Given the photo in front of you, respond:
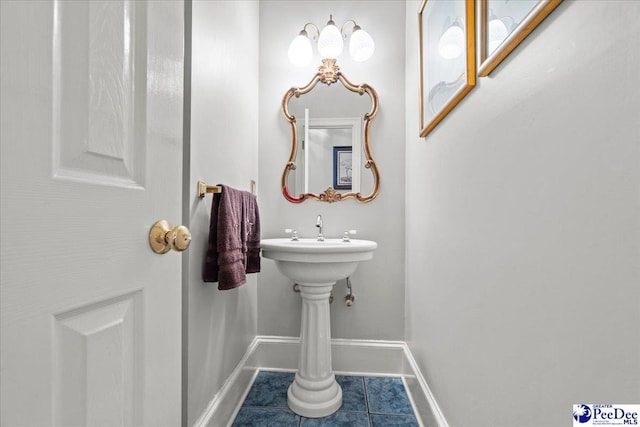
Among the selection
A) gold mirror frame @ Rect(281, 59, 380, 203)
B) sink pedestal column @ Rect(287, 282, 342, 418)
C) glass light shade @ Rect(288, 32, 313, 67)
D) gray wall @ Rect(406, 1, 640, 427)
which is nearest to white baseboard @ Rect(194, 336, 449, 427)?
sink pedestal column @ Rect(287, 282, 342, 418)

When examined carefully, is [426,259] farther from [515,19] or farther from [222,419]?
[222,419]

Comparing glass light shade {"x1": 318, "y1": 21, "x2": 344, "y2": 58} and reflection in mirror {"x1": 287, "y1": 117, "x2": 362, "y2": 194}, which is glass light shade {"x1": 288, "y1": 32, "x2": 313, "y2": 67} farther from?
reflection in mirror {"x1": 287, "y1": 117, "x2": 362, "y2": 194}

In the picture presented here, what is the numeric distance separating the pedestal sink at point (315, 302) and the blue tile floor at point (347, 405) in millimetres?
46

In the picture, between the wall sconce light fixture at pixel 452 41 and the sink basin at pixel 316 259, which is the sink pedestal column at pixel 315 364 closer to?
the sink basin at pixel 316 259

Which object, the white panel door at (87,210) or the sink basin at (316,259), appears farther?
the sink basin at (316,259)

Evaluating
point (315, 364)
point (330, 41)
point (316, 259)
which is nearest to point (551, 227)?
point (316, 259)

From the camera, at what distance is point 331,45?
1554 millimetres

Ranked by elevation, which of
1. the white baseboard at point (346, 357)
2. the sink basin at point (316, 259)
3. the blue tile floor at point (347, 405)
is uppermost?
the sink basin at point (316, 259)

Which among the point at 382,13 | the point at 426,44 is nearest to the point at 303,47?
the point at 382,13

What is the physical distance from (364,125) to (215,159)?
0.93m

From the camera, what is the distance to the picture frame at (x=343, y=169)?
164 cm

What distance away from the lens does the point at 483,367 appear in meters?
0.70

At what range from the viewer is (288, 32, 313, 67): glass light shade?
1.57 m

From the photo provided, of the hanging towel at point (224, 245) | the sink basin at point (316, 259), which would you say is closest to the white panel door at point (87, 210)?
the hanging towel at point (224, 245)
